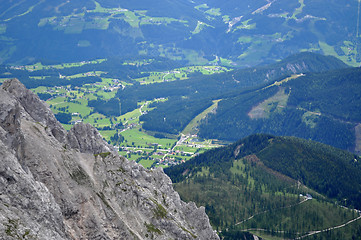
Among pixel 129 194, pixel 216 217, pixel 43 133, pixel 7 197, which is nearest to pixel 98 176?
pixel 129 194

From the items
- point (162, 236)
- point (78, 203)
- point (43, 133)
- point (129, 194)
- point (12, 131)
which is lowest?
point (162, 236)

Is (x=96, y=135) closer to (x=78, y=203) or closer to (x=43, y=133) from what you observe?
(x=43, y=133)

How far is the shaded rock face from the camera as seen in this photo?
70.3 m

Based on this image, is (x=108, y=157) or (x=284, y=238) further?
(x=284, y=238)

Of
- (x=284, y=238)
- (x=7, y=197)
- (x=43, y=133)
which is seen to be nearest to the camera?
(x=7, y=197)

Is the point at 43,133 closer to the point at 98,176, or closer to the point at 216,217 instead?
the point at 98,176

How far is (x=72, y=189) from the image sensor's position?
89750mm

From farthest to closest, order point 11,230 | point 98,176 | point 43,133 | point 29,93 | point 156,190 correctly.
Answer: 1. point 156,190
2. point 29,93
3. point 98,176
4. point 43,133
5. point 11,230

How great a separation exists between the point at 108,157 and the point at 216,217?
285 ft

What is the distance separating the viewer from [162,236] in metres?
109

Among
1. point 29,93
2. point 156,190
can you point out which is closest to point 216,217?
point 156,190

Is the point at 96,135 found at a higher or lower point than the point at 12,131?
lower

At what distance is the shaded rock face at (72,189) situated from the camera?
7031 centimetres

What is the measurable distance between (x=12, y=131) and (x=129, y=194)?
117ft
